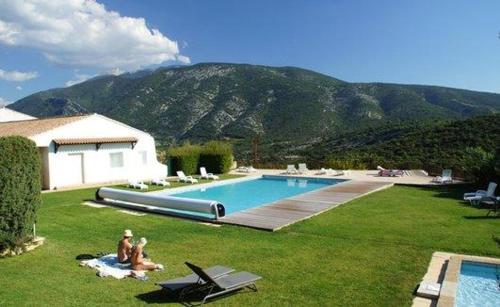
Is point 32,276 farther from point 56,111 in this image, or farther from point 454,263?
point 56,111

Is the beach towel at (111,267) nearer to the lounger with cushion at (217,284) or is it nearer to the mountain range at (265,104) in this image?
the lounger with cushion at (217,284)

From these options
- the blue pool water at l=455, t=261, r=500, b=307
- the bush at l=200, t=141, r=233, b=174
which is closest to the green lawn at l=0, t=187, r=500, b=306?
the blue pool water at l=455, t=261, r=500, b=307

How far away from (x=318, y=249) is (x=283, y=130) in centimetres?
6033

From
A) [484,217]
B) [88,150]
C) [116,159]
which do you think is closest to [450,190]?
[484,217]

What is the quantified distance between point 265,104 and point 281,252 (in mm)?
71765

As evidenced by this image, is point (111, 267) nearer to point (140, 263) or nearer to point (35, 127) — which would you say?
point (140, 263)

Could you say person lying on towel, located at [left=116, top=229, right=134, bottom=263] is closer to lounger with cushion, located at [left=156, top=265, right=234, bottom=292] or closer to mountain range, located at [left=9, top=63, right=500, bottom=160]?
lounger with cushion, located at [left=156, top=265, right=234, bottom=292]

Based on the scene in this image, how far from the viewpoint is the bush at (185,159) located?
27.0 meters

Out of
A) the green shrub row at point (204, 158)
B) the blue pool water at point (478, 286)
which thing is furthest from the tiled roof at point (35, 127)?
the blue pool water at point (478, 286)

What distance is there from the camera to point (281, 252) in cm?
981

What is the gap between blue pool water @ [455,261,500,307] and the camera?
7320mm

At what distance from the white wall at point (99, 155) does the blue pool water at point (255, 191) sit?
5330 mm

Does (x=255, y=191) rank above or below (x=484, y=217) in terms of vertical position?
above

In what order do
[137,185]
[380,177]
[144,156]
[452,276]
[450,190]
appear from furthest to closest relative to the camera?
[144,156] < [380,177] < [137,185] < [450,190] < [452,276]
